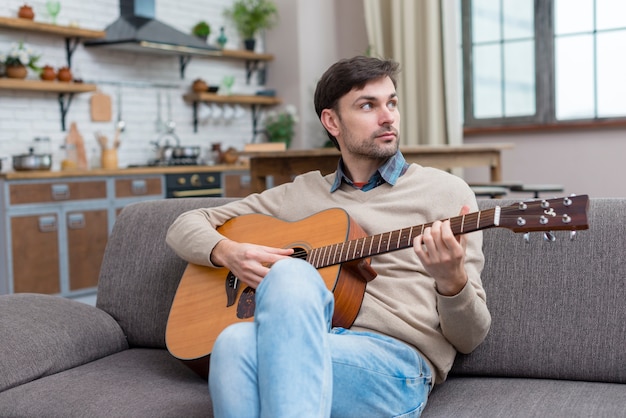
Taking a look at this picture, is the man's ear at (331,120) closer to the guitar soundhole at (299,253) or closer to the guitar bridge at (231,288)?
the guitar soundhole at (299,253)

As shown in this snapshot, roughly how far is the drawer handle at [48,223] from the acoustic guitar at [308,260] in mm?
2952

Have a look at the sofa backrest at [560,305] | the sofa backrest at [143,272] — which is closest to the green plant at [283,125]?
the sofa backrest at [143,272]

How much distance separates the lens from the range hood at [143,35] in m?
5.55

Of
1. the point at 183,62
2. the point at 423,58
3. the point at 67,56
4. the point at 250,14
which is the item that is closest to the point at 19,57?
the point at 67,56

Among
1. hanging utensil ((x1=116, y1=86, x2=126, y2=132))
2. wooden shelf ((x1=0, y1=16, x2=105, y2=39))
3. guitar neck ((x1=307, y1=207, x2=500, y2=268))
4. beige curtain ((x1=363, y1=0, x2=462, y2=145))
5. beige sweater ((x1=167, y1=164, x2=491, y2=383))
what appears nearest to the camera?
guitar neck ((x1=307, y1=207, x2=500, y2=268))

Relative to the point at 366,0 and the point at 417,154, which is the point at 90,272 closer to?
the point at 417,154

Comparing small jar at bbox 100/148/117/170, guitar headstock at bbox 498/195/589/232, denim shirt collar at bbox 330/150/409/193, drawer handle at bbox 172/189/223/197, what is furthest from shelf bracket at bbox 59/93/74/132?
guitar headstock at bbox 498/195/589/232

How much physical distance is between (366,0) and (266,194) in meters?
4.69

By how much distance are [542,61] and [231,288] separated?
183 inches

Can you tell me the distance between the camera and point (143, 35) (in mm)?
5559

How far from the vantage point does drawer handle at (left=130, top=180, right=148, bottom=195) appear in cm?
534

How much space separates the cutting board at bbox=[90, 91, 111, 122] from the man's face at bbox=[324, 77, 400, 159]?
13.2 ft

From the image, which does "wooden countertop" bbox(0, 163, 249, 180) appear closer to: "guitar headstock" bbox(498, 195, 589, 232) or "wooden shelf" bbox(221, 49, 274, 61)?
"wooden shelf" bbox(221, 49, 274, 61)

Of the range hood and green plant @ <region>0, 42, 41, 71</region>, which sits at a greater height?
the range hood
